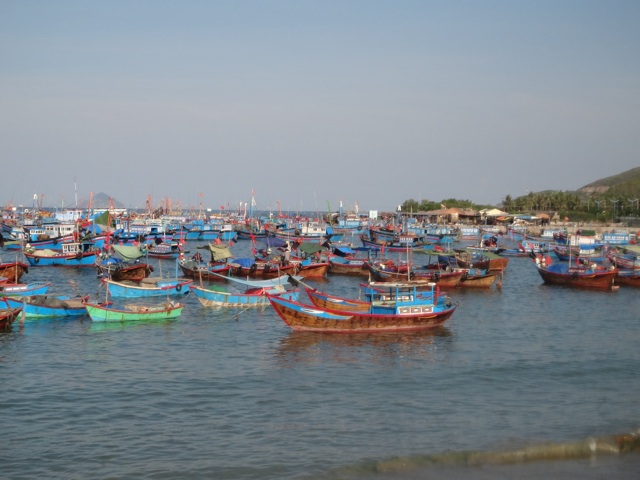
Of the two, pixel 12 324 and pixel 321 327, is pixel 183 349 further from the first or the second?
pixel 12 324

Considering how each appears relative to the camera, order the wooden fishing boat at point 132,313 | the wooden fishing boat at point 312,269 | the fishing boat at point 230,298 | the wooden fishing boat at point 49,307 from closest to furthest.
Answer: the wooden fishing boat at point 132,313 → the wooden fishing boat at point 49,307 → the fishing boat at point 230,298 → the wooden fishing boat at point 312,269

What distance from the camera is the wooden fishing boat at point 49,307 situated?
32.4 m

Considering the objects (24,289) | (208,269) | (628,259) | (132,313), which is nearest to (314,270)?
(208,269)

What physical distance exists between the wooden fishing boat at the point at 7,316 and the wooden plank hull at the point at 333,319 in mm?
10626

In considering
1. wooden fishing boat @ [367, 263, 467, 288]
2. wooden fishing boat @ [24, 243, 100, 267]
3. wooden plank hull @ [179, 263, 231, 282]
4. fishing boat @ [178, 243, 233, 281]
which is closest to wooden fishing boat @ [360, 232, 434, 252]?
wooden fishing boat @ [367, 263, 467, 288]

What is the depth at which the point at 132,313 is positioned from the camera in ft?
107

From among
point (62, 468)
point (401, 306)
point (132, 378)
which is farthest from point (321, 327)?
point (62, 468)

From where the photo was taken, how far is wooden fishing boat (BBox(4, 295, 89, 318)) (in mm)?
32438

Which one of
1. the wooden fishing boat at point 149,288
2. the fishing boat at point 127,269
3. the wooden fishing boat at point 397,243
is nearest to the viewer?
the wooden fishing boat at point 149,288

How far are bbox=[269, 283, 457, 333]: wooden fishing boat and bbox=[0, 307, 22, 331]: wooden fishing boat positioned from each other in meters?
10.6

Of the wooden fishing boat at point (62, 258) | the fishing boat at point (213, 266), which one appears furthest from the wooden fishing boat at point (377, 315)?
the wooden fishing boat at point (62, 258)

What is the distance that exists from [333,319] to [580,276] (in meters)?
25.2

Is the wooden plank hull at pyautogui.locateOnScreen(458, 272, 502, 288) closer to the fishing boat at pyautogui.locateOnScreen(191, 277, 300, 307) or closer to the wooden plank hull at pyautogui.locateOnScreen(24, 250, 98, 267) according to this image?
the fishing boat at pyautogui.locateOnScreen(191, 277, 300, 307)

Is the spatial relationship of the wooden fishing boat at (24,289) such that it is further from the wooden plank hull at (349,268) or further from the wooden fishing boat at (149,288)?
the wooden plank hull at (349,268)
